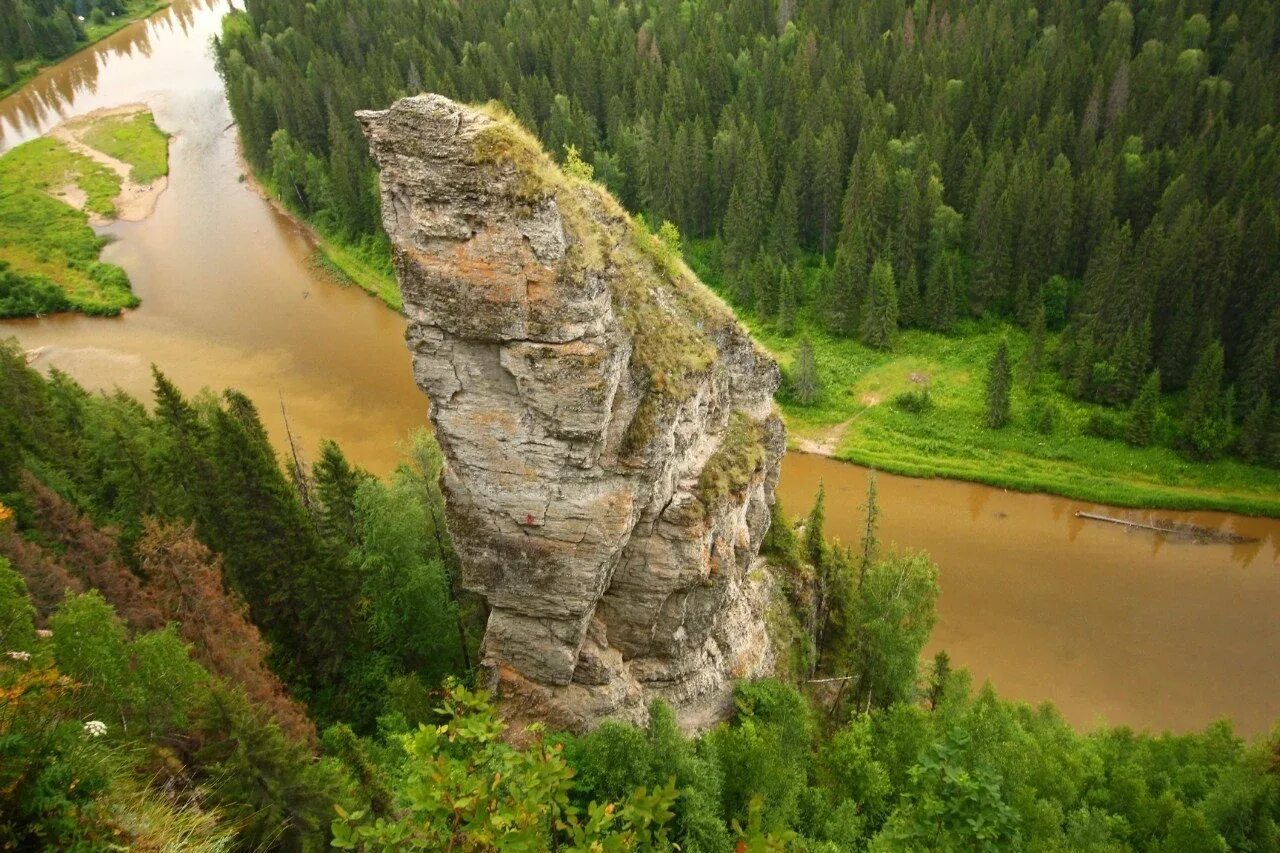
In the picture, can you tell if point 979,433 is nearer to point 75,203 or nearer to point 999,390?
point 999,390

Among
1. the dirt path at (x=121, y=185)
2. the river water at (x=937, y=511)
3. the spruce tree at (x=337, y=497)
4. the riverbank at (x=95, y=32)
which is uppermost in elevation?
A: the riverbank at (x=95, y=32)

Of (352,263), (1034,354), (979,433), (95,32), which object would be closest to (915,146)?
(1034,354)

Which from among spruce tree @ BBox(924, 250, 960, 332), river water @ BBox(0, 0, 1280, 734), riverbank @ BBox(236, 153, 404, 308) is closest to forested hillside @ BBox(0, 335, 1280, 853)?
river water @ BBox(0, 0, 1280, 734)

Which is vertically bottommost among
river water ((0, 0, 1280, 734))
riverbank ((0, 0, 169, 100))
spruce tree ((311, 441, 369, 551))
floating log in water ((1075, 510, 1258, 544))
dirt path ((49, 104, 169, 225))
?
floating log in water ((1075, 510, 1258, 544))

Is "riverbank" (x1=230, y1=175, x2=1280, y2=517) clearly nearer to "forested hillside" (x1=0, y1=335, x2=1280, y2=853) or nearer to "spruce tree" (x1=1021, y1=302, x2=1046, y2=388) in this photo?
"spruce tree" (x1=1021, y1=302, x2=1046, y2=388)

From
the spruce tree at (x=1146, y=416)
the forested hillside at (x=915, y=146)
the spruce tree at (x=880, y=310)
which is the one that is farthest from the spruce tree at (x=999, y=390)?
the spruce tree at (x=880, y=310)

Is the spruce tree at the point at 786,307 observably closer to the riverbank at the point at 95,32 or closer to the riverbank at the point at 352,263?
the riverbank at the point at 352,263
